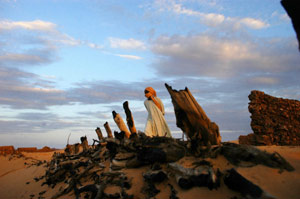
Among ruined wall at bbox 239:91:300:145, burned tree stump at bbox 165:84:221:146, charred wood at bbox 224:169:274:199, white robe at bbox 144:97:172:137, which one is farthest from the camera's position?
ruined wall at bbox 239:91:300:145

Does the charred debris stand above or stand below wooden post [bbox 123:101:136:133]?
below

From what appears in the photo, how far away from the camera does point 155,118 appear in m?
8.68

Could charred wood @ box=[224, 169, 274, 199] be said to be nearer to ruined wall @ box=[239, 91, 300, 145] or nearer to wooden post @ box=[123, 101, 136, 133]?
wooden post @ box=[123, 101, 136, 133]

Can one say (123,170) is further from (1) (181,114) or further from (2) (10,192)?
(2) (10,192)

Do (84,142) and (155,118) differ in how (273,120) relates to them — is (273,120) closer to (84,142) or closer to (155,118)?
(155,118)

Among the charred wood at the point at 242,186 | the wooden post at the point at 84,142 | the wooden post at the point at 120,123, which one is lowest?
the charred wood at the point at 242,186

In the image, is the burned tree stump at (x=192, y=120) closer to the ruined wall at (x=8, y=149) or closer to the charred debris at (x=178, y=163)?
the charred debris at (x=178, y=163)

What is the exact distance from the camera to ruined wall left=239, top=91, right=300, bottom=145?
40.1 feet

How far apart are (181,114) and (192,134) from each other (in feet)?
1.67

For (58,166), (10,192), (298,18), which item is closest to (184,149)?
(298,18)

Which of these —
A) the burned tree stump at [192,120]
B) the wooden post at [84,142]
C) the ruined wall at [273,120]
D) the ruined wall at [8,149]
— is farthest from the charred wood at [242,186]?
the ruined wall at [8,149]

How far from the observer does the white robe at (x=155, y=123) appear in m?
8.57

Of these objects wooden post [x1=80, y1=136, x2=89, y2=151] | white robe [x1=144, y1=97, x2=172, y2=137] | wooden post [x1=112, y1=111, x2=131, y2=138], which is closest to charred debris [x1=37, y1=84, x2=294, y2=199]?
wooden post [x1=112, y1=111, x2=131, y2=138]

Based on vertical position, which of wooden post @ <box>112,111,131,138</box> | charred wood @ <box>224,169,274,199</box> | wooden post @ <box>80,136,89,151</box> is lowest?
charred wood @ <box>224,169,274,199</box>
